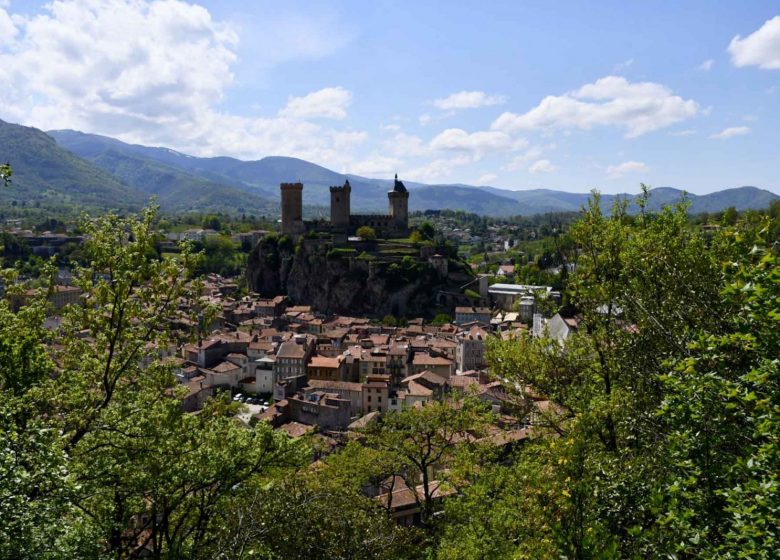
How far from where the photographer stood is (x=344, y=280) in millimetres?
84312

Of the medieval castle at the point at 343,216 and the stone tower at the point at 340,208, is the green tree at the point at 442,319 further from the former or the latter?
the stone tower at the point at 340,208

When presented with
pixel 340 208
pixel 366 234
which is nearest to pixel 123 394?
pixel 366 234

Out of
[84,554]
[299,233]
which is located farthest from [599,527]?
[299,233]

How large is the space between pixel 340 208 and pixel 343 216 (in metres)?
1.55

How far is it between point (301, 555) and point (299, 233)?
296ft

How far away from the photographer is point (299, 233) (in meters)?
96.9

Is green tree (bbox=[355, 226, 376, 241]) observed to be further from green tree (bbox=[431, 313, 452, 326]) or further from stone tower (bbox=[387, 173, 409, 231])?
green tree (bbox=[431, 313, 452, 326])

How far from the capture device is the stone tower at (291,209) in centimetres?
9488

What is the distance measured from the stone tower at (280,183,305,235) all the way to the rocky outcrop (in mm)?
3191

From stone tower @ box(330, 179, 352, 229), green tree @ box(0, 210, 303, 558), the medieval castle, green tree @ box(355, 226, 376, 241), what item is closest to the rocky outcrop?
the medieval castle

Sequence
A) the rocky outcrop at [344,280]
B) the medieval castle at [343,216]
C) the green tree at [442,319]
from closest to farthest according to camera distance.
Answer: the green tree at [442,319] → the rocky outcrop at [344,280] → the medieval castle at [343,216]

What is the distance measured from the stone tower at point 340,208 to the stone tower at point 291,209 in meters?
5.75

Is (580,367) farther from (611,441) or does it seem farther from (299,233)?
(299,233)

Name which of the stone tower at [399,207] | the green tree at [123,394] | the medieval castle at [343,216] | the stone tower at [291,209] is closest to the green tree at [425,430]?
the green tree at [123,394]
